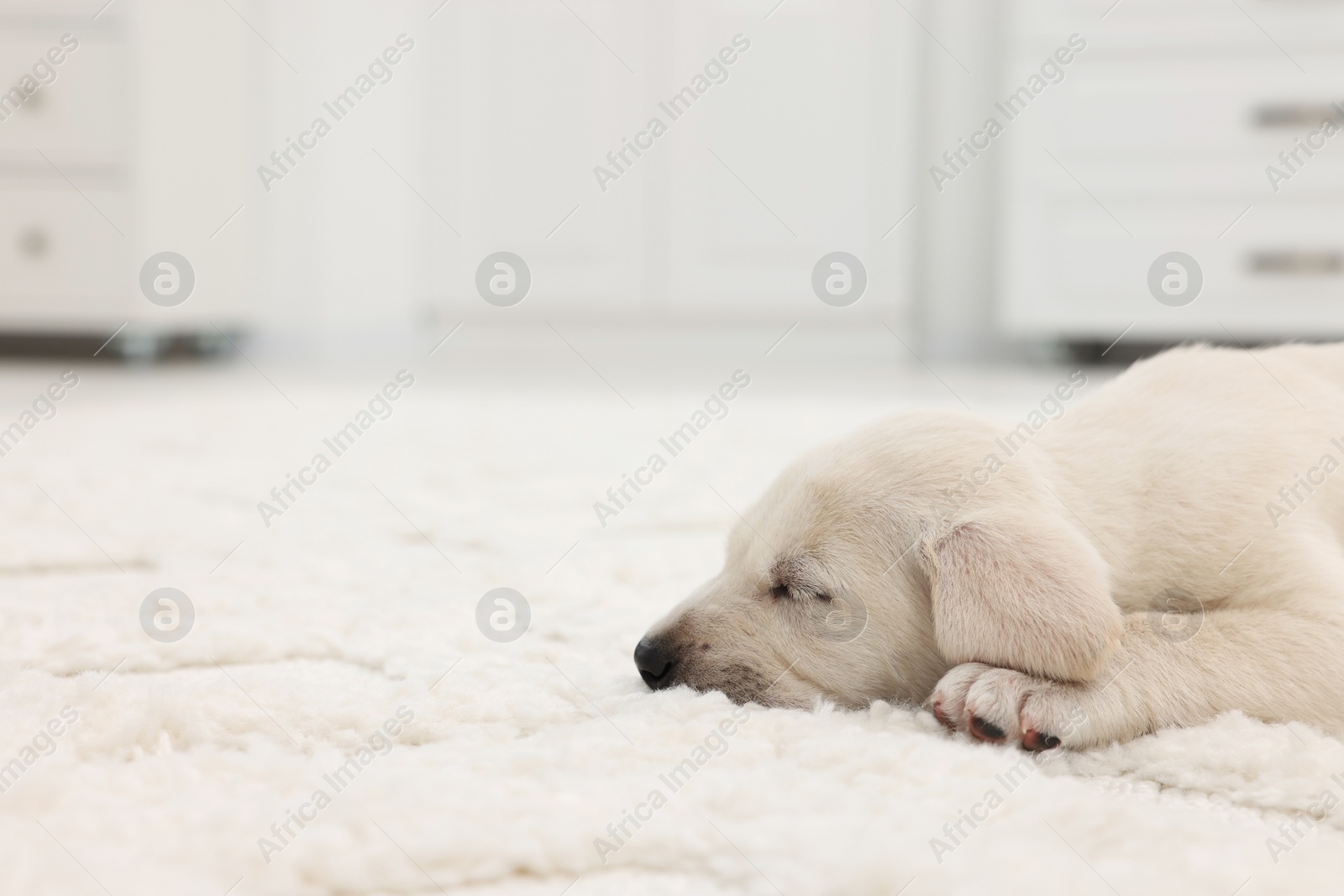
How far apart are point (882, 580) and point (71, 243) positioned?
189 inches

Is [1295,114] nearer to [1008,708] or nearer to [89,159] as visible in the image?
[1008,708]

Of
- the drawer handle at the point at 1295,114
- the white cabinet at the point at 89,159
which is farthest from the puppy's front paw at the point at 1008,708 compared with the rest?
the white cabinet at the point at 89,159

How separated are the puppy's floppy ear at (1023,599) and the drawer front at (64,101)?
485 centimetres

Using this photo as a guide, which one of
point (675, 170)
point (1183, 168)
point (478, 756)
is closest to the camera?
point (478, 756)

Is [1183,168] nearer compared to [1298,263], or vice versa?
[1298,263]

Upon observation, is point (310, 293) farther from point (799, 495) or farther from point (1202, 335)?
point (799, 495)

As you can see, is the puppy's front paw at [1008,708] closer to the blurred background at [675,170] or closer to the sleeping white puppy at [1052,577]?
the sleeping white puppy at [1052,577]

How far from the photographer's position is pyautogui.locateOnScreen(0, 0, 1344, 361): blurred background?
15.6 ft

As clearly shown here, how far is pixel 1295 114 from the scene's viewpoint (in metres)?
4.61

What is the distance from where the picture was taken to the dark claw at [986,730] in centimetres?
105

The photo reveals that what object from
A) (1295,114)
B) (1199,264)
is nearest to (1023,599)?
(1199,264)

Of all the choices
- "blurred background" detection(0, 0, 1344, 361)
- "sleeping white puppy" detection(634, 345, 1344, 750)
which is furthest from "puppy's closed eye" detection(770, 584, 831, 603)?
"blurred background" detection(0, 0, 1344, 361)

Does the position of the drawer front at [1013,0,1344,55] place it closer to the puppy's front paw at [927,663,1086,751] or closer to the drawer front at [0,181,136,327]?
the drawer front at [0,181,136,327]

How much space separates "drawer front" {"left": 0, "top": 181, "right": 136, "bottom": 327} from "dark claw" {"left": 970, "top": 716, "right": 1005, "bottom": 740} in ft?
15.6
